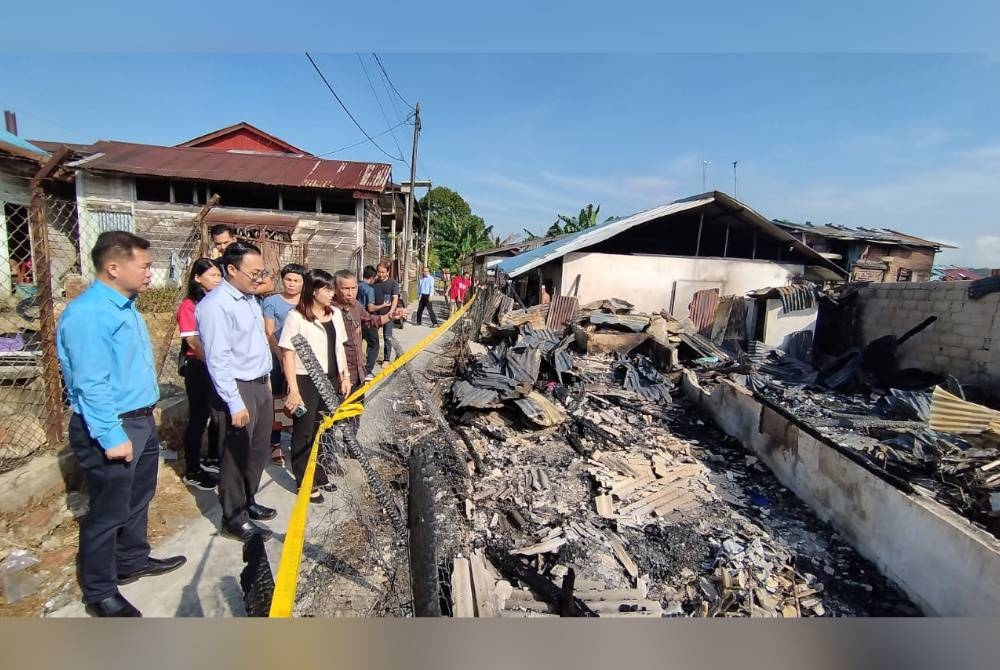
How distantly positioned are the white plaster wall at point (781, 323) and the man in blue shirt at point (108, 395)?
44.7 ft

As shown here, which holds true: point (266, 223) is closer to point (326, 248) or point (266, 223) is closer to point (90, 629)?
point (326, 248)

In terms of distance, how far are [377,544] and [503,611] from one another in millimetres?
976

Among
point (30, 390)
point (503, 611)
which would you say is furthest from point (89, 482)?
point (30, 390)

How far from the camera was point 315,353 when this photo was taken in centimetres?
324

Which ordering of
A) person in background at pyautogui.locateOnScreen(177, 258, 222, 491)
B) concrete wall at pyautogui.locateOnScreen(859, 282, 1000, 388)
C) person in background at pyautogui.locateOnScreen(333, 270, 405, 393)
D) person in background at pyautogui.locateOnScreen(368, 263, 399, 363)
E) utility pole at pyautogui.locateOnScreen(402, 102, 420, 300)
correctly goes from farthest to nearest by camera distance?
utility pole at pyautogui.locateOnScreen(402, 102, 420, 300) < concrete wall at pyautogui.locateOnScreen(859, 282, 1000, 388) < person in background at pyautogui.locateOnScreen(368, 263, 399, 363) < person in background at pyautogui.locateOnScreen(333, 270, 405, 393) < person in background at pyautogui.locateOnScreen(177, 258, 222, 491)

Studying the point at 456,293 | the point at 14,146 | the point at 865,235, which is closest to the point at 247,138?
the point at 456,293

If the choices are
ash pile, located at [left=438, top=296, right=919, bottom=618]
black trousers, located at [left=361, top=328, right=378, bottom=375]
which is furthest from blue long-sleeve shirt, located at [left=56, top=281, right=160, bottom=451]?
black trousers, located at [left=361, top=328, right=378, bottom=375]

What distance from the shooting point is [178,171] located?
12688mm

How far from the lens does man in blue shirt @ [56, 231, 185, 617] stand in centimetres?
Result: 200

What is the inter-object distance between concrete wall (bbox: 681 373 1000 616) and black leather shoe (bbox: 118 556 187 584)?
16.2 feet

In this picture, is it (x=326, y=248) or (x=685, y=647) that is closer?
(x=685, y=647)

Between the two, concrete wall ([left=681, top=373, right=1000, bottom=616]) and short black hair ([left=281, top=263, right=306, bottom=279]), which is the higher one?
short black hair ([left=281, top=263, right=306, bottom=279])

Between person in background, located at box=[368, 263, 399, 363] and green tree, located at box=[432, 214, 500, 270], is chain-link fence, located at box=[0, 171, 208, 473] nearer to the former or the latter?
person in background, located at box=[368, 263, 399, 363]

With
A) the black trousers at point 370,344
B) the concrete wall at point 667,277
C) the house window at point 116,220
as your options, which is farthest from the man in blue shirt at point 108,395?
the house window at point 116,220
